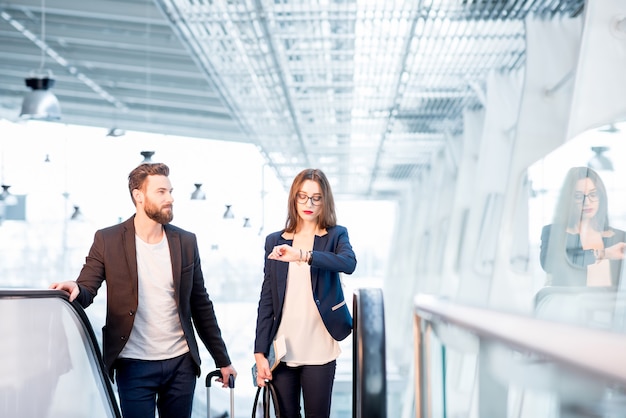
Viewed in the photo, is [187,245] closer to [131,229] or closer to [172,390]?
[131,229]

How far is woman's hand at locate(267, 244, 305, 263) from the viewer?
121 inches

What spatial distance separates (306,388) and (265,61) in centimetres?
585

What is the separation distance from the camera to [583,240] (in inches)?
165

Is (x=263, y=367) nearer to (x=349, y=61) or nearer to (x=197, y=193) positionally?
(x=349, y=61)

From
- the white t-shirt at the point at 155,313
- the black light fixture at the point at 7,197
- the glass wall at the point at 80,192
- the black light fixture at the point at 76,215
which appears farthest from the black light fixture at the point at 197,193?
the white t-shirt at the point at 155,313

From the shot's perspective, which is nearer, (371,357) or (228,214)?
(371,357)

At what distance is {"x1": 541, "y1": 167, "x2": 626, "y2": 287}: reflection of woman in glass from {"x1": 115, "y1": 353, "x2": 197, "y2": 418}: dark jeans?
1.56 metres

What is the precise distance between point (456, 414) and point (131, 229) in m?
1.39

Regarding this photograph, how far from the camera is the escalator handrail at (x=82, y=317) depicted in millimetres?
2545

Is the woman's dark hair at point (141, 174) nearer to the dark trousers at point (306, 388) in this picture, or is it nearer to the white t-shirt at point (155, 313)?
the white t-shirt at point (155, 313)

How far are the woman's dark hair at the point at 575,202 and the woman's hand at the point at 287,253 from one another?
4.51 ft

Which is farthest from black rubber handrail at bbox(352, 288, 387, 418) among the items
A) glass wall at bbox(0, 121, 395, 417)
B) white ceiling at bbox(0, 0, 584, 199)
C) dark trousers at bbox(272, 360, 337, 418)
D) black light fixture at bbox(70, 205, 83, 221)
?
black light fixture at bbox(70, 205, 83, 221)

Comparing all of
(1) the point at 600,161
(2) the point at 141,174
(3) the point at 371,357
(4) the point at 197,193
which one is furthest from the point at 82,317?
(4) the point at 197,193

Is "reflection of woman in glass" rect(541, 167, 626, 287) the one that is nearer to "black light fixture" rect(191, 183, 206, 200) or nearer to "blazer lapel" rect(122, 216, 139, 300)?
"blazer lapel" rect(122, 216, 139, 300)
